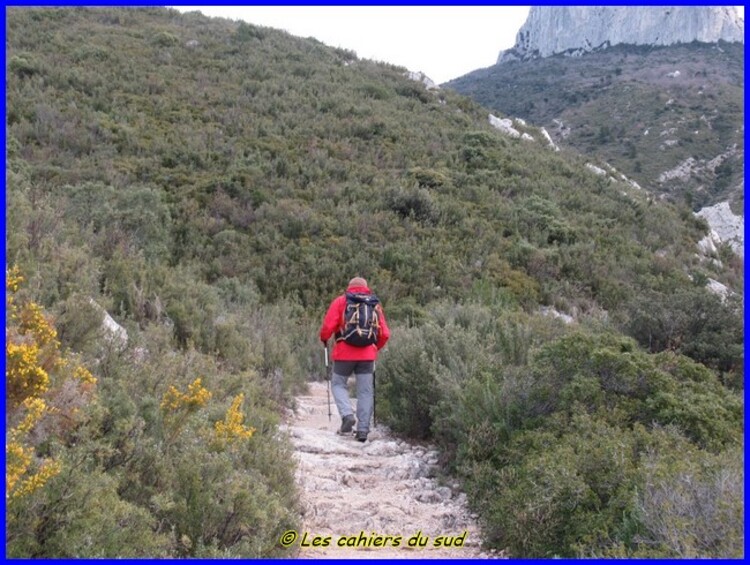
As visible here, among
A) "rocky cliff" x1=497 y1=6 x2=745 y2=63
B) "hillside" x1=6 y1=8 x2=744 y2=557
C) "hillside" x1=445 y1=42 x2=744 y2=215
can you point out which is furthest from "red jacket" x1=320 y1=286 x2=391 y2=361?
"rocky cliff" x1=497 y1=6 x2=745 y2=63

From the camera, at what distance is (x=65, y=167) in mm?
15281

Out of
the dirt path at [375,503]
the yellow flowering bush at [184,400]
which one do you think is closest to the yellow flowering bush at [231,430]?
the yellow flowering bush at [184,400]

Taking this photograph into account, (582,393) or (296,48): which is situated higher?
(296,48)

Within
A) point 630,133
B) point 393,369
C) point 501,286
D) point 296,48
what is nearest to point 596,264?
point 501,286

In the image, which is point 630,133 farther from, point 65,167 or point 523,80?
point 65,167

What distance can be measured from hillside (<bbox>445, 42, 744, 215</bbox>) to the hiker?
32705mm

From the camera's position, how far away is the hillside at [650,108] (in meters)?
46.6

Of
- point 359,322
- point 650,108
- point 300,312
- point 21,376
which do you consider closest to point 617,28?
point 650,108

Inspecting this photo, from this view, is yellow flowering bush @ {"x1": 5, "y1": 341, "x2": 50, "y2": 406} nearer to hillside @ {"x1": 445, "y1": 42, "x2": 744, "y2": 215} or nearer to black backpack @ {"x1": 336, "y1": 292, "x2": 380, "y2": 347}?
black backpack @ {"x1": 336, "y1": 292, "x2": 380, "y2": 347}

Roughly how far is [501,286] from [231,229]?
5838 mm

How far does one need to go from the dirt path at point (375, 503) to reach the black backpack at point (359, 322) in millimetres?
919

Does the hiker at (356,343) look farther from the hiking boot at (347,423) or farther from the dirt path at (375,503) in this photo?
the dirt path at (375,503)

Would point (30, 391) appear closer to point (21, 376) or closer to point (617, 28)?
point (21, 376)

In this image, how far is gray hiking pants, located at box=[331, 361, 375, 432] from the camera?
6.13 m
